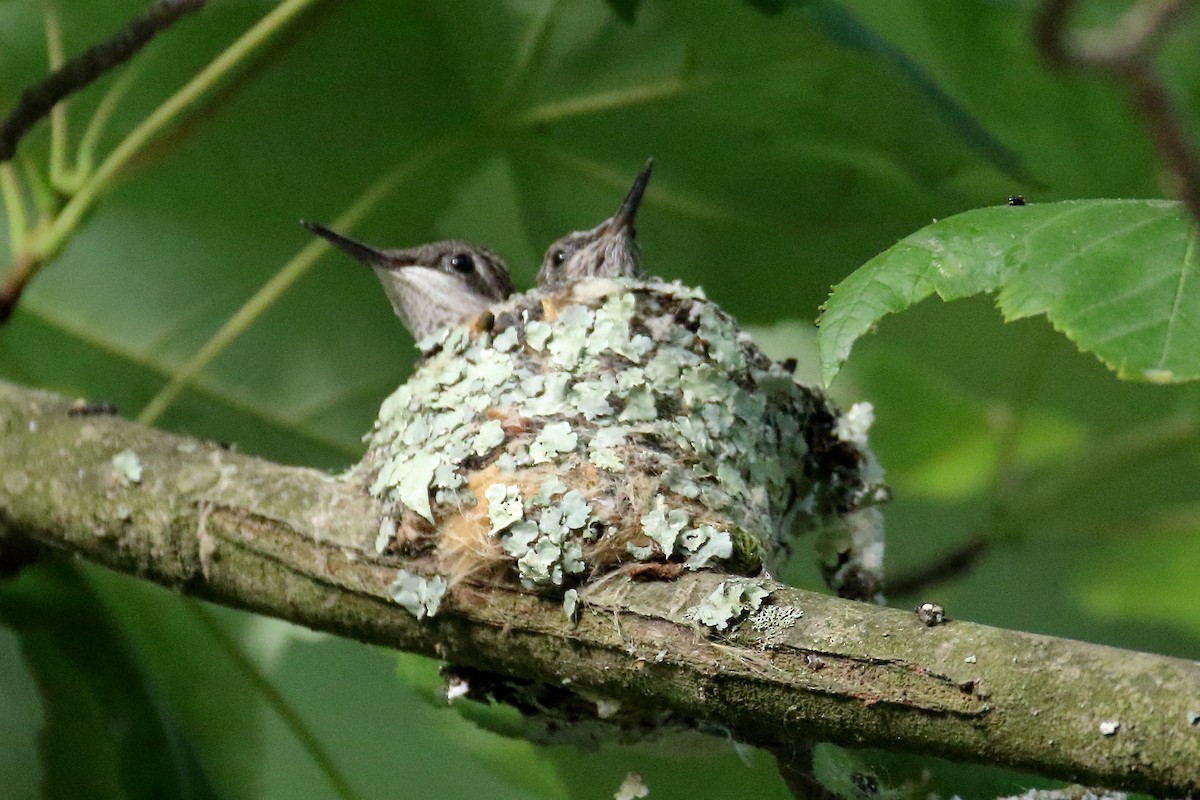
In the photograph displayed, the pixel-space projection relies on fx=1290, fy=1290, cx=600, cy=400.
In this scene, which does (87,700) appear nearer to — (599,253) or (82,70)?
(82,70)

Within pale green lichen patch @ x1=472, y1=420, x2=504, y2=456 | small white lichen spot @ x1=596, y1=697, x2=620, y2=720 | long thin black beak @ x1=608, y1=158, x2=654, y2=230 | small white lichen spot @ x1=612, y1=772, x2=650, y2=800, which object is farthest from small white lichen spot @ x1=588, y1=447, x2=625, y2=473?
long thin black beak @ x1=608, y1=158, x2=654, y2=230

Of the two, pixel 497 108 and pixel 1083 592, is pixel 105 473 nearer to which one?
pixel 497 108

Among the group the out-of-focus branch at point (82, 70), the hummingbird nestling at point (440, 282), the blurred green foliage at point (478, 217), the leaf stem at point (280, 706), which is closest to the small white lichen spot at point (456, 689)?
the blurred green foliage at point (478, 217)

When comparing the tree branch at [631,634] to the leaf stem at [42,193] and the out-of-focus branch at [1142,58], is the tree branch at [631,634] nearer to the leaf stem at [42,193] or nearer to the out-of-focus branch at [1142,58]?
the leaf stem at [42,193]

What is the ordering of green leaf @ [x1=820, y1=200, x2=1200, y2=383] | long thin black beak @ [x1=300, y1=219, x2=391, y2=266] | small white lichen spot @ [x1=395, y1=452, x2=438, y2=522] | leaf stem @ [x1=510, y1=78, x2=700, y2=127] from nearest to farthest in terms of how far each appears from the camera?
green leaf @ [x1=820, y1=200, x2=1200, y2=383]
small white lichen spot @ [x1=395, y1=452, x2=438, y2=522]
leaf stem @ [x1=510, y1=78, x2=700, y2=127]
long thin black beak @ [x1=300, y1=219, x2=391, y2=266]

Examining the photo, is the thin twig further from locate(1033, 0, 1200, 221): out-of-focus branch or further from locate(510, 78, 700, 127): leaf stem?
locate(1033, 0, 1200, 221): out-of-focus branch

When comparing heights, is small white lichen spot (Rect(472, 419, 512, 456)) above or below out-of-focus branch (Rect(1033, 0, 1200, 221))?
below

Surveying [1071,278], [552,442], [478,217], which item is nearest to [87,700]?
[552,442]
